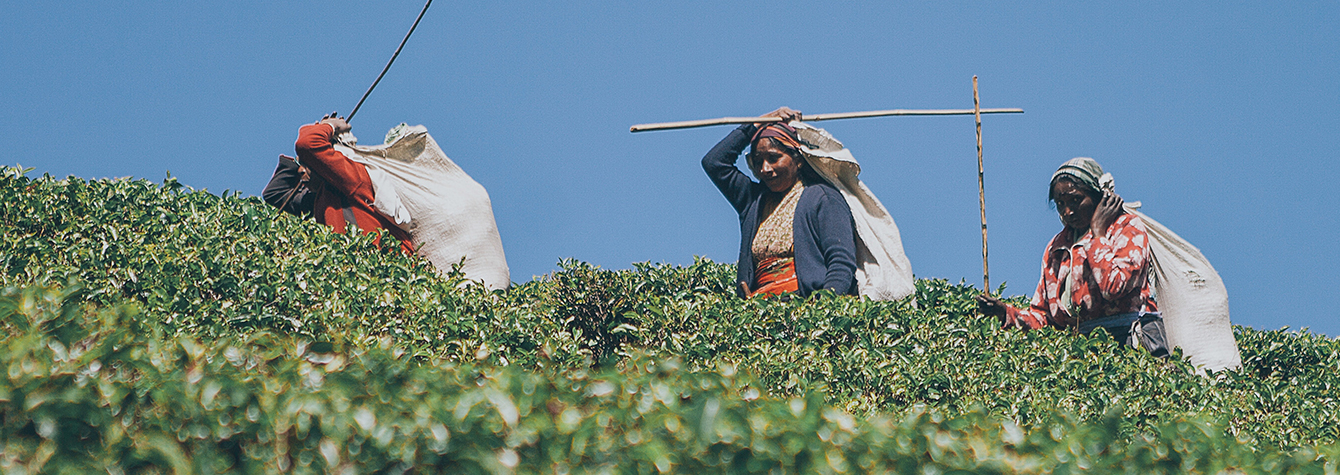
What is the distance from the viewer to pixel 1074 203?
673cm

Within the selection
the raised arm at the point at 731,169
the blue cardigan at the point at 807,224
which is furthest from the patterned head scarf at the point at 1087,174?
the raised arm at the point at 731,169

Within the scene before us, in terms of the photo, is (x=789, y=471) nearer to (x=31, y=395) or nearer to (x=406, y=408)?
(x=406, y=408)

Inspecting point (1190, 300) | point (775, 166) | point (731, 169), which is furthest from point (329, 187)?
point (1190, 300)

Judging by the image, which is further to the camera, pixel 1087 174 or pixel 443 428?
pixel 1087 174

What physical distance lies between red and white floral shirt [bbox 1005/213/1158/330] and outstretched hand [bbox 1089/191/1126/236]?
0.03m

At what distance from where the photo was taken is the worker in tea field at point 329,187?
7176mm

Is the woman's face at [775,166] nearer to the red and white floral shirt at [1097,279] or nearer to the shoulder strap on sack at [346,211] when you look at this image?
the red and white floral shirt at [1097,279]

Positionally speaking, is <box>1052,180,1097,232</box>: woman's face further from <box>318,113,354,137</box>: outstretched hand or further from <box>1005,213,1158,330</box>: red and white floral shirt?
<box>318,113,354,137</box>: outstretched hand

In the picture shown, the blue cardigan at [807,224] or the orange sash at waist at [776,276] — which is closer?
the blue cardigan at [807,224]

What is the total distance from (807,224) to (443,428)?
4467mm

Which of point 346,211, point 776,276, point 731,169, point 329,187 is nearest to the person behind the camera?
point 776,276

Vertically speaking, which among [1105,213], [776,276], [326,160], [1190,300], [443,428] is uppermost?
[326,160]

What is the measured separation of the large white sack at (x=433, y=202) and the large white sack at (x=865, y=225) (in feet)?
6.38

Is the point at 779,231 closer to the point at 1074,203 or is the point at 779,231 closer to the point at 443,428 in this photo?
the point at 1074,203
